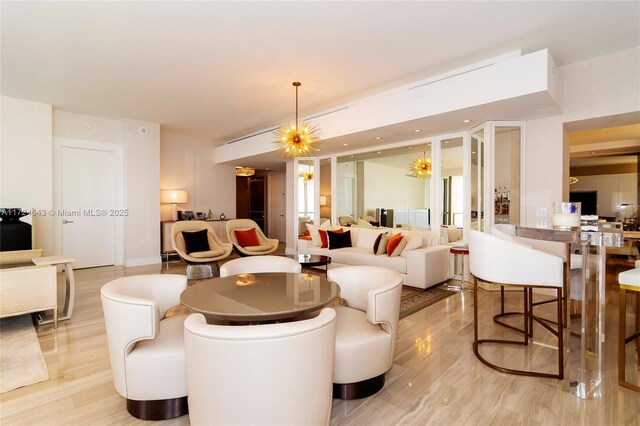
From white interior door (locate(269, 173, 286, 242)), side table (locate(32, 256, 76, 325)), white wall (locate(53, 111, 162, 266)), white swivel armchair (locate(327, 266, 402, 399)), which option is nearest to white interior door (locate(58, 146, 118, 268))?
white wall (locate(53, 111, 162, 266))

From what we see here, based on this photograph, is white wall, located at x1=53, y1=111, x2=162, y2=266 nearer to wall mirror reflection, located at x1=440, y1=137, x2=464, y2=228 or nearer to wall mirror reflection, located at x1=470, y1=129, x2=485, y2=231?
wall mirror reflection, located at x1=440, y1=137, x2=464, y2=228

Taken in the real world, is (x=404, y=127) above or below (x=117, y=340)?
above

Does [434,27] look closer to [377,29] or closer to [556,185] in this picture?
[377,29]

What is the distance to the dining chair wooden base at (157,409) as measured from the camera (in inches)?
68.9

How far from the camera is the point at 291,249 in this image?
8.22 m

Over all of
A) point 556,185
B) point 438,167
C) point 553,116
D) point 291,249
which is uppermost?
point 553,116

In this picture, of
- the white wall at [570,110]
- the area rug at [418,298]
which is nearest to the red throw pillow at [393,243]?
the area rug at [418,298]

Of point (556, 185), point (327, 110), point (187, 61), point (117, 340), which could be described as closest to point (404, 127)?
point (327, 110)

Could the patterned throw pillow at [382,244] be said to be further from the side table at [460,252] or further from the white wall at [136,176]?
the white wall at [136,176]

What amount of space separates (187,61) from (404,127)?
3.05m

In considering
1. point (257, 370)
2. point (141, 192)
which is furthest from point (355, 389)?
point (141, 192)

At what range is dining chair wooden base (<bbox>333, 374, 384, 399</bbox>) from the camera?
1924mm

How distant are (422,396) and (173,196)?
665 cm

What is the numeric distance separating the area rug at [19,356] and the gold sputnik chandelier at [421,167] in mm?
5424
